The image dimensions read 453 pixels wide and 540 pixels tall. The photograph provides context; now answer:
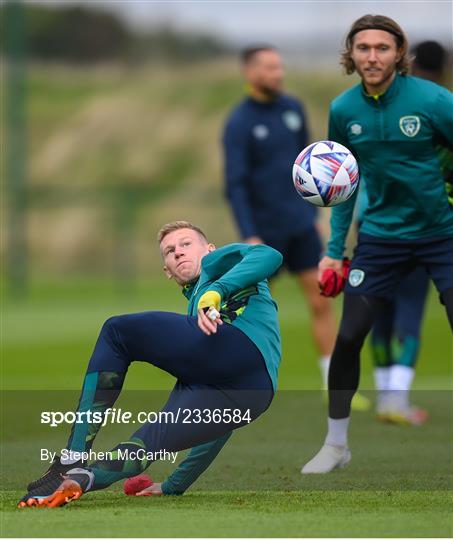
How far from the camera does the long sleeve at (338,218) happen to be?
754cm

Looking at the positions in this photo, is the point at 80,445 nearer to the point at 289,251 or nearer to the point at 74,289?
the point at 289,251

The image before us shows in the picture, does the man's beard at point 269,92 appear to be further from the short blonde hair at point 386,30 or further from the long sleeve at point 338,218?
the short blonde hair at point 386,30

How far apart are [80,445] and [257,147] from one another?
542 centimetres

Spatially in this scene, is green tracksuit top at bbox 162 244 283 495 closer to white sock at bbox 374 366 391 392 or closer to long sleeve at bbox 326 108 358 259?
long sleeve at bbox 326 108 358 259

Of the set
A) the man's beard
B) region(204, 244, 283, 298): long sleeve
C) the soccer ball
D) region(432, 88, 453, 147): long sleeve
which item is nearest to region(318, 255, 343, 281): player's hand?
the soccer ball

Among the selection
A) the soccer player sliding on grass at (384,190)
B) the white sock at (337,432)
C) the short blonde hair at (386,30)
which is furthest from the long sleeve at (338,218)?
the white sock at (337,432)

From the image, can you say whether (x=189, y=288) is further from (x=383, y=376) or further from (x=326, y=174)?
(x=383, y=376)

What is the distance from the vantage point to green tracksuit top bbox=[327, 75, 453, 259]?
7.25 m

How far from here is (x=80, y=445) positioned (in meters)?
5.95

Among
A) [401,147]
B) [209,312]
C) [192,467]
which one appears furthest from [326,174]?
[192,467]

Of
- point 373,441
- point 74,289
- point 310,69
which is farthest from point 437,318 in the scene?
point 310,69

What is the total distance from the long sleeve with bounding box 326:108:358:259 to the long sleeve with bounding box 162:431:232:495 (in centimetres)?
165

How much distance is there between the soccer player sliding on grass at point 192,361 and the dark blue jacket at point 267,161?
14.3ft

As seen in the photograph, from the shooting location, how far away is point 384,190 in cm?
745
